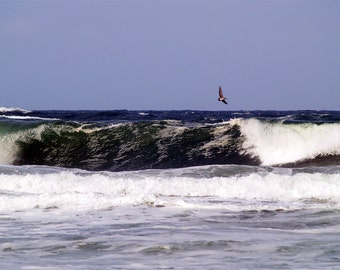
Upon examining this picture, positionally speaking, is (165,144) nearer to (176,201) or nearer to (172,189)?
(172,189)

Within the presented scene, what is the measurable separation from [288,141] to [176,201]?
30.1 ft

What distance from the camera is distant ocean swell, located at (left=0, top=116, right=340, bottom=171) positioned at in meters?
17.7

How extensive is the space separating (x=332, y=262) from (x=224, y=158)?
1202cm

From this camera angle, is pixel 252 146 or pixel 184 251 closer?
pixel 184 251

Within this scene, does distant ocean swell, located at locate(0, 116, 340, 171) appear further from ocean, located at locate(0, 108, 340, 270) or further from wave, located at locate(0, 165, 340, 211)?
wave, located at locate(0, 165, 340, 211)

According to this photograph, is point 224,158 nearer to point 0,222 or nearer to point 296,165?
point 296,165

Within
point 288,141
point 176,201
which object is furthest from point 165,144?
point 176,201

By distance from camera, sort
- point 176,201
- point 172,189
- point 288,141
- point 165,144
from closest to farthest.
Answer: point 176,201
point 172,189
point 288,141
point 165,144

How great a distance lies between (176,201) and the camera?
982 cm

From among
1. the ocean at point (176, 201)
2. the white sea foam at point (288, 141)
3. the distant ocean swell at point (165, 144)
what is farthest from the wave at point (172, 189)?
the white sea foam at point (288, 141)

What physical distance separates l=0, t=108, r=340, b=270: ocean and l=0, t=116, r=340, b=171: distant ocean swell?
4cm

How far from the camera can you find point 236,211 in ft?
30.0

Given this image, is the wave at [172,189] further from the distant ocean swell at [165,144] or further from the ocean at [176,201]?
the distant ocean swell at [165,144]

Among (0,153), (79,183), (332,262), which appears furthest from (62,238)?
(0,153)
